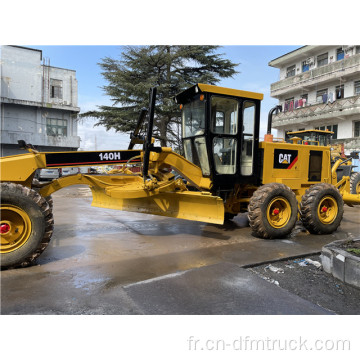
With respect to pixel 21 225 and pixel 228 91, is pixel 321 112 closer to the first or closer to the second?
pixel 228 91

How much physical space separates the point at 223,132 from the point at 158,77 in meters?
13.2

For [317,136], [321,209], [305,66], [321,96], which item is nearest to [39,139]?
[305,66]

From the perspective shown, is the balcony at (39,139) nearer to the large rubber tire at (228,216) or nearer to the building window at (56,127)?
the building window at (56,127)

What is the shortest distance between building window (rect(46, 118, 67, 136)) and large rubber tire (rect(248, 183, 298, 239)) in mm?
32368

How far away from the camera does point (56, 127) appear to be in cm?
3381

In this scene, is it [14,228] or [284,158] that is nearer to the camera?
[14,228]

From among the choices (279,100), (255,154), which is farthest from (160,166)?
(279,100)

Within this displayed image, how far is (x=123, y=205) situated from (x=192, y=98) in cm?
244

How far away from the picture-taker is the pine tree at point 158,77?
56.2 ft

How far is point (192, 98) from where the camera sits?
231 inches

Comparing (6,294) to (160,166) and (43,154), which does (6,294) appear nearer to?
(43,154)

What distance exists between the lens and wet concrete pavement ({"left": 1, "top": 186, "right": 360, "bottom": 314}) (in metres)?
3.03

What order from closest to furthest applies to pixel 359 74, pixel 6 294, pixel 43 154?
pixel 6 294
pixel 43 154
pixel 359 74

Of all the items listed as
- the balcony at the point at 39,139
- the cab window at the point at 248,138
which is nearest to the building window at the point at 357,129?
the cab window at the point at 248,138
